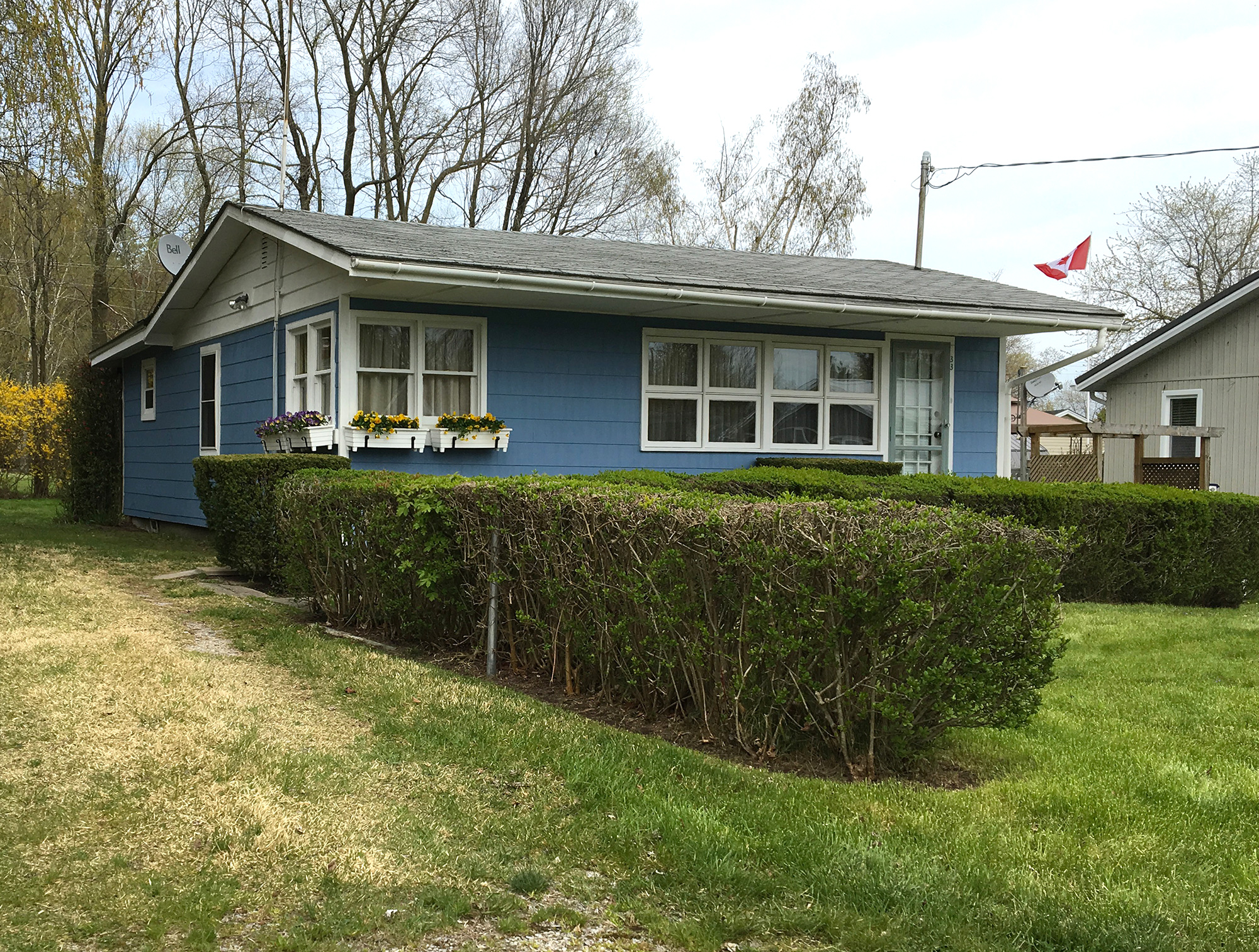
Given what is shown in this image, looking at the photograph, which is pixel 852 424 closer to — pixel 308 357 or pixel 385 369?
pixel 385 369

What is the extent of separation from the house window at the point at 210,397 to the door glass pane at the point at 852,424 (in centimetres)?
798

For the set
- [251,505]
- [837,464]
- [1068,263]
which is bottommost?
[251,505]

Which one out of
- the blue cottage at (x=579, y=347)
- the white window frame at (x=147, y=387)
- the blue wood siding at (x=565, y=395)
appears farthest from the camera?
the white window frame at (x=147, y=387)

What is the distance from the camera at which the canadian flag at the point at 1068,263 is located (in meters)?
17.3

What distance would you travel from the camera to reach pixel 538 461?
11.8 metres

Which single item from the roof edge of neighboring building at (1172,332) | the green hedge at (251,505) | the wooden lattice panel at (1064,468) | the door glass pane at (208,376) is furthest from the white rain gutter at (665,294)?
the wooden lattice panel at (1064,468)

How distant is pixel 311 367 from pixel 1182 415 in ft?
55.6

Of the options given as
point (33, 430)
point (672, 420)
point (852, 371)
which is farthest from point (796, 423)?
point (33, 430)

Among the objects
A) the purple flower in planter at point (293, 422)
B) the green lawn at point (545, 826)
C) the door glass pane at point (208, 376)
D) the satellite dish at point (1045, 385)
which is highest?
the satellite dish at point (1045, 385)

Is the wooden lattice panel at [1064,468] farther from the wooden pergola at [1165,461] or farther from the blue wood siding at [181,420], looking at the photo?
the blue wood siding at [181,420]

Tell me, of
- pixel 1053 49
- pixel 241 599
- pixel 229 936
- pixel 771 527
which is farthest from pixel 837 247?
pixel 229 936

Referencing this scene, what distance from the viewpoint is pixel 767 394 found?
13016mm

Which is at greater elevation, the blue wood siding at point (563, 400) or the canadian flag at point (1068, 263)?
the canadian flag at point (1068, 263)

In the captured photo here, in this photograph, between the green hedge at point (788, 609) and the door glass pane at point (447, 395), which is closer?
the green hedge at point (788, 609)
